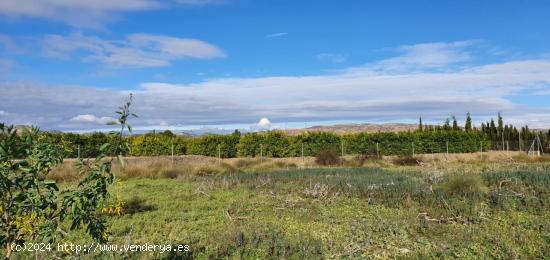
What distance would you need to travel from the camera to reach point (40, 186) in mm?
3295

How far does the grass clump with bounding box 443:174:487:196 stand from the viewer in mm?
9680

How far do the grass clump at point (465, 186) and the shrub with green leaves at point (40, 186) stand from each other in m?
8.20

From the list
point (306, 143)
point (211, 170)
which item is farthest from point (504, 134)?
point (211, 170)

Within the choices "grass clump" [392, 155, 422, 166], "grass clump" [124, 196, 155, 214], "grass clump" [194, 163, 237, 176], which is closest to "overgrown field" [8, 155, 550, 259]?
"grass clump" [124, 196, 155, 214]

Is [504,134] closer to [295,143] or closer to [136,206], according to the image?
[295,143]

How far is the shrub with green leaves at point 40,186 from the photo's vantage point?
3.22m

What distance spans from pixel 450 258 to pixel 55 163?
4694mm

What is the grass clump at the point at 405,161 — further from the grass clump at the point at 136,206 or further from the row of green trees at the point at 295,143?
the grass clump at the point at 136,206

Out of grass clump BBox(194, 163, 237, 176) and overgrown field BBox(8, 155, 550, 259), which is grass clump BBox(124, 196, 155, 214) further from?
grass clump BBox(194, 163, 237, 176)

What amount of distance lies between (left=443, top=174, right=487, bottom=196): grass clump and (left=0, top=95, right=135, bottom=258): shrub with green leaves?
8.20 metres

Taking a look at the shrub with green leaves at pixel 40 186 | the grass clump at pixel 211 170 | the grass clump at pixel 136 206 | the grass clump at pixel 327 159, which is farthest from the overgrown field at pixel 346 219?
the grass clump at pixel 327 159

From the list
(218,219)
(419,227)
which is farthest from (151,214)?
(419,227)

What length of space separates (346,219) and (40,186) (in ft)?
19.0

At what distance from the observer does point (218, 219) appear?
8398 mm
